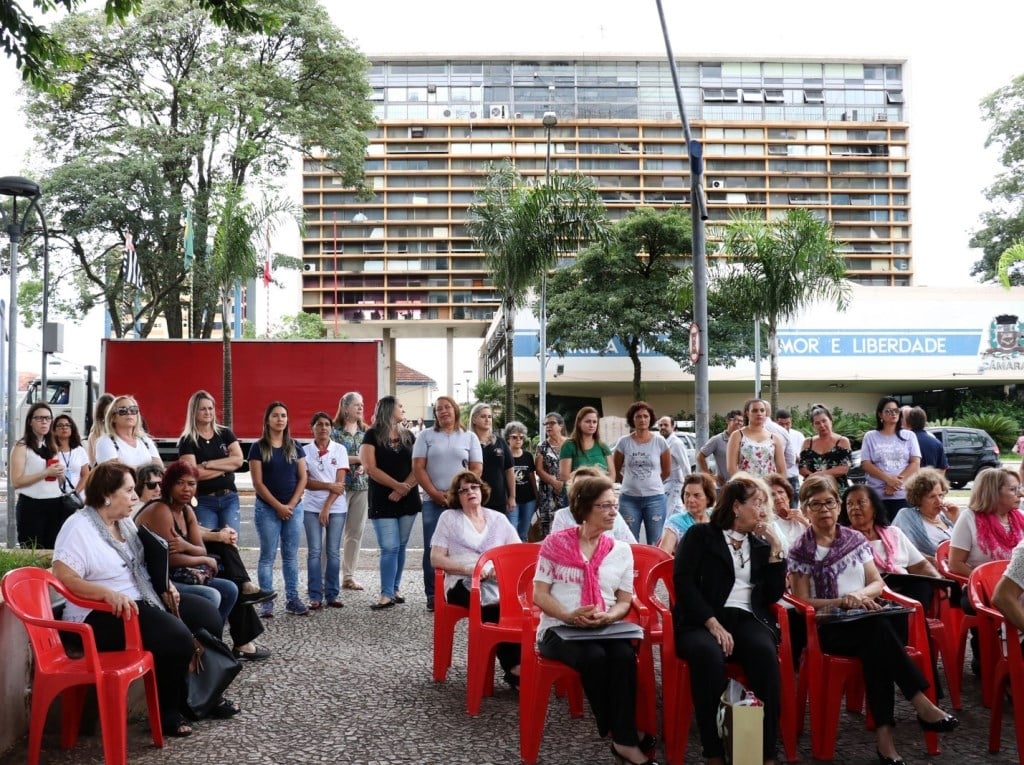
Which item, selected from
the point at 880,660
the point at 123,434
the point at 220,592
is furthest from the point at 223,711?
the point at 880,660

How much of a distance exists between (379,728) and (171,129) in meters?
23.6

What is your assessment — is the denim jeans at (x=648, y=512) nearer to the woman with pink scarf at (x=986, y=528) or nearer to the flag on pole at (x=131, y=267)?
the woman with pink scarf at (x=986, y=528)

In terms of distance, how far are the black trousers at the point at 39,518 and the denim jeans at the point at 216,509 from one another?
A: 4.76 feet

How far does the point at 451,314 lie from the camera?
71688mm

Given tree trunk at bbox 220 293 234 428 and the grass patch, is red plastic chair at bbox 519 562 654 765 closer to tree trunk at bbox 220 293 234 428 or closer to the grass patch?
the grass patch

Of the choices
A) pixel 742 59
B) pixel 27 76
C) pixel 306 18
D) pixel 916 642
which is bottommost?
pixel 916 642

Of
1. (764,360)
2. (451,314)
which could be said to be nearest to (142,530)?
(764,360)

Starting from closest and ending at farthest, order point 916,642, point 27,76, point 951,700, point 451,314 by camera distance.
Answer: point 916,642 < point 951,700 < point 27,76 < point 451,314

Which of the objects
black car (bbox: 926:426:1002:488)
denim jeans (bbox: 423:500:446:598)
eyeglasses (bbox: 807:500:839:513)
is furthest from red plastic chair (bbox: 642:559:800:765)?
black car (bbox: 926:426:1002:488)

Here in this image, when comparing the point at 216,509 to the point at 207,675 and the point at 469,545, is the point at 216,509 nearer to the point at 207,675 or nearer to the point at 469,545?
the point at 469,545

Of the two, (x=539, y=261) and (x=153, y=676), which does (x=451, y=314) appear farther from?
(x=153, y=676)

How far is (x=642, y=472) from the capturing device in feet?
26.7

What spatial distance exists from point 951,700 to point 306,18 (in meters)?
25.0

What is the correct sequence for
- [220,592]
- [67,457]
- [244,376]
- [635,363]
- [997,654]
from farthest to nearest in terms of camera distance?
[635,363]
[244,376]
[67,457]
[220,592]
[997,654]
